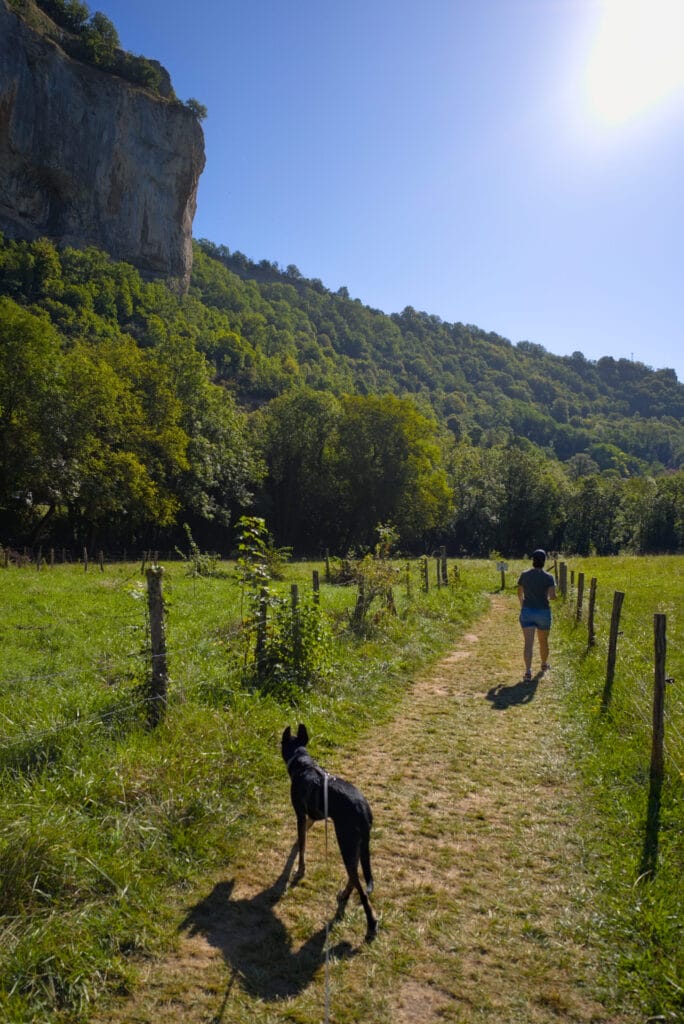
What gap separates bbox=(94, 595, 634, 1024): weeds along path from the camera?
3.20 meters

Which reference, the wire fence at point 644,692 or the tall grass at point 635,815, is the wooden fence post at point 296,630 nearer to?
the tall grass at point 635,815

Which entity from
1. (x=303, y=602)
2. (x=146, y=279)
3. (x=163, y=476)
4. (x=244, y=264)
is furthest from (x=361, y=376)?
(x=303, y=602)

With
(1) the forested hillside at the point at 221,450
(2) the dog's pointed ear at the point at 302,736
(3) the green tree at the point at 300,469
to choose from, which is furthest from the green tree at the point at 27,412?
(2) the dog's pointed ear at the point at 302,736

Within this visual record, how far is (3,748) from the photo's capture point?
5.19m

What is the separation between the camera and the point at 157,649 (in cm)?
629

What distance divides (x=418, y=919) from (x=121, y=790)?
2630mm

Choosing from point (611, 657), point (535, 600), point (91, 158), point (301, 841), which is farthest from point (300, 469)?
point (91, 158)

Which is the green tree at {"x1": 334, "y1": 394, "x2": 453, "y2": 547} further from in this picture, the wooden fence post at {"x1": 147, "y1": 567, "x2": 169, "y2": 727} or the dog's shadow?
the dog's shadow

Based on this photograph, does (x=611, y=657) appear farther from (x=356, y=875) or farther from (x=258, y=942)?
(x=258, y=942)

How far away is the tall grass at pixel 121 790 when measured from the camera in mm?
3379

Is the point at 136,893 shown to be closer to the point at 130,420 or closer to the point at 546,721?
the point at 546,721

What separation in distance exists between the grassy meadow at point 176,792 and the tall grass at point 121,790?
0.04 ft

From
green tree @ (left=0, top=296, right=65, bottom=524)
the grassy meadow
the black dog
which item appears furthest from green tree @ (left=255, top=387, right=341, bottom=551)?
the black dog

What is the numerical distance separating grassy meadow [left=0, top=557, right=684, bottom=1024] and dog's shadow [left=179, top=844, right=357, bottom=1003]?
0.77ft
